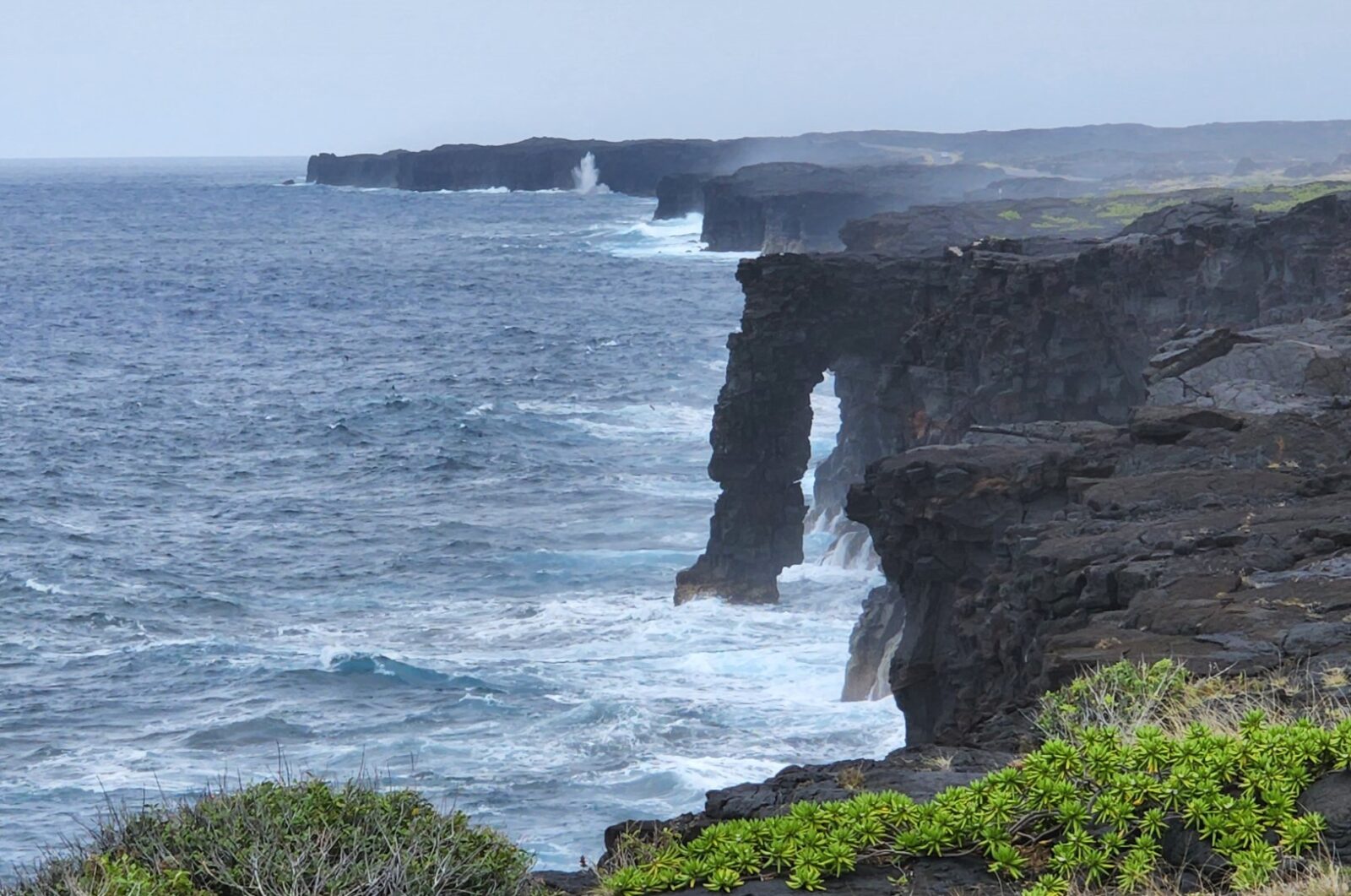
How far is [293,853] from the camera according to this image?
10.8 metres

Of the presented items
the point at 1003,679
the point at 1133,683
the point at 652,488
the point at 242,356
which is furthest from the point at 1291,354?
the point at 242,356

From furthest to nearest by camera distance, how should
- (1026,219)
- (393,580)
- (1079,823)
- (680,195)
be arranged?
(680,195) < (1026,219) < (393,580) < (1079,823)

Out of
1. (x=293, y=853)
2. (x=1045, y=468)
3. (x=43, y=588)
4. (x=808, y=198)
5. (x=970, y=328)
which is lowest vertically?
(x=43, y=588)

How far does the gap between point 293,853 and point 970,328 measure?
34915 mm

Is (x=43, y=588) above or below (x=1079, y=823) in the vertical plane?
below

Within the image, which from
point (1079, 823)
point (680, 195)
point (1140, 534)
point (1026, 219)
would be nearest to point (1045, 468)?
point (1140, 534)

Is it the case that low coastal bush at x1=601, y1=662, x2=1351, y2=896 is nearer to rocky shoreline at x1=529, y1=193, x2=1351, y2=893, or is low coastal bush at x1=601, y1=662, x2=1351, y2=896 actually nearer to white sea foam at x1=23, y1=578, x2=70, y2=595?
rocky shoreline at x1=529, y1=193, x2=1351, y2=893

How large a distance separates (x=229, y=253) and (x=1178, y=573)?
470 feet

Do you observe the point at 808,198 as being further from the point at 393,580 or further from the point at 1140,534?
the point at 1140,534

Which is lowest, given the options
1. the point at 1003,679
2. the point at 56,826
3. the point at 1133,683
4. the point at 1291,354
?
the point at 56,826

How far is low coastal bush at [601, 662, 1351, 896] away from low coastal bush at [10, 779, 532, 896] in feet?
4.36

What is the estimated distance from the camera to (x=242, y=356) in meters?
90.6

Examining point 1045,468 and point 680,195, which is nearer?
point 1045,468

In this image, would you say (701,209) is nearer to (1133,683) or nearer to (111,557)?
(111,557)
